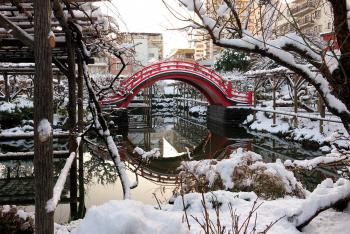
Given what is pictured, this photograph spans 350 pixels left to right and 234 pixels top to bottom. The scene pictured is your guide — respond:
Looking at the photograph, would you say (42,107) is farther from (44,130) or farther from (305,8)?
(305,8)

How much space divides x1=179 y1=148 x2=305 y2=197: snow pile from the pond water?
109cm

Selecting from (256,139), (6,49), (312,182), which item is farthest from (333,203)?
(256,139)

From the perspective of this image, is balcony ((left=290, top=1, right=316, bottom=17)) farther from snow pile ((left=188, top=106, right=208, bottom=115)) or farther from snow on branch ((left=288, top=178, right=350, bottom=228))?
snow pile ((left=188, top=106, right=208, bottom=115))

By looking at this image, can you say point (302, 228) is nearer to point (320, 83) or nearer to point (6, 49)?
point (320, 83)

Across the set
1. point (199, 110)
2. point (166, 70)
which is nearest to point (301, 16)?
point (166, 70)

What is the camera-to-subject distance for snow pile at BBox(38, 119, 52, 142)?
2463 millimetres

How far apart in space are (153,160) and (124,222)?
38.7 feet

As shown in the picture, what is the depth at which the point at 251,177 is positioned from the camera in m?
6.96

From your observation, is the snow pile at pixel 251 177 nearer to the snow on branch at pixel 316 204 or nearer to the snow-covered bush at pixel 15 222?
the snow on branch at pixel 316 204

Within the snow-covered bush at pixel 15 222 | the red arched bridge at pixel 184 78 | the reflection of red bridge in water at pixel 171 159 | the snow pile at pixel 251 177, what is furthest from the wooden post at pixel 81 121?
the red arched bridge at pixel 184 78

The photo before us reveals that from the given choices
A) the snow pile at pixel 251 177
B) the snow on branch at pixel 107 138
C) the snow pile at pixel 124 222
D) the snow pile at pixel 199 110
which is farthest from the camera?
the snow pile at pixel 199 110

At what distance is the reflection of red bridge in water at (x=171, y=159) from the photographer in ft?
37.8

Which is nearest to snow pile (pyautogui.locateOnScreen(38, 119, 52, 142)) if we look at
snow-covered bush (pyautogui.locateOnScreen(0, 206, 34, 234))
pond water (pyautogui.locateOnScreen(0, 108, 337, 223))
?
pond water (pyautogui.locateOnScreen(0, 108, 337, 223))

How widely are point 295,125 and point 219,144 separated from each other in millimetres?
4123
